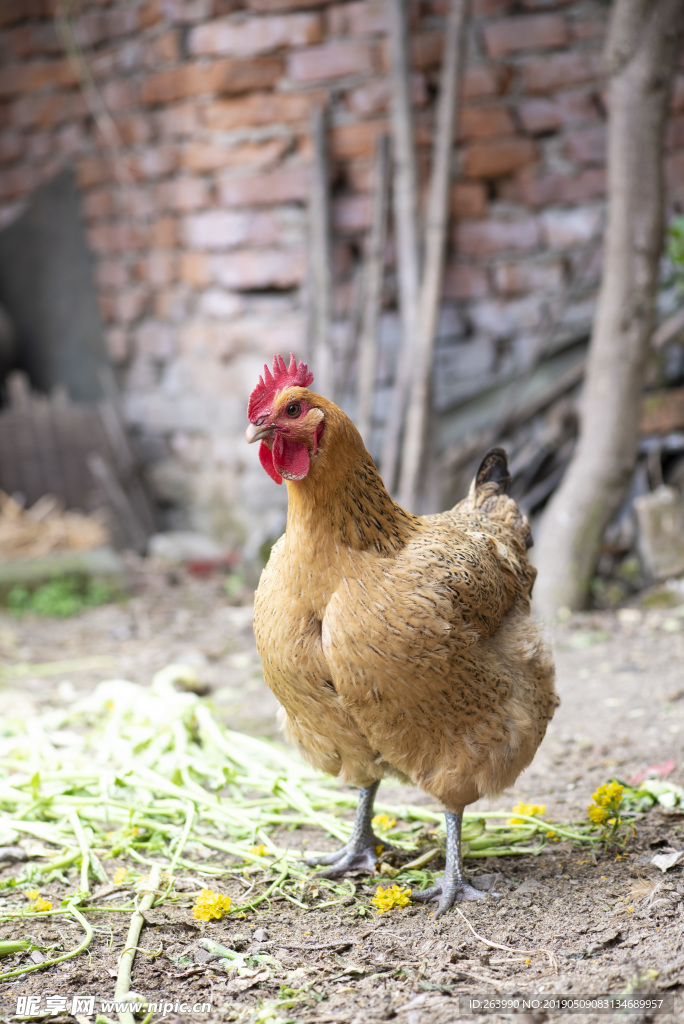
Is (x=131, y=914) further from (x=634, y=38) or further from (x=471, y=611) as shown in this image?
(x=634, y=38)

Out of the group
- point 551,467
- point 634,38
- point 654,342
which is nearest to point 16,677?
point 551,467

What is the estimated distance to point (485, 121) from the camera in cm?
530

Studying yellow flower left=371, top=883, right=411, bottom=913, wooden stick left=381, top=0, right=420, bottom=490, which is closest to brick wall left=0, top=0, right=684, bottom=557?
wooden stick left=381, top=0, right=420, bottom=490

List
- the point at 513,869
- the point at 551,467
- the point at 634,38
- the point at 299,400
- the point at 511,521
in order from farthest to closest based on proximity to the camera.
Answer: the point at 551,467 → the point at 634,38 → the point at 511,521 → the point at 513,869 → the point at 299,400

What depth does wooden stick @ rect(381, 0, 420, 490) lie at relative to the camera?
502cm

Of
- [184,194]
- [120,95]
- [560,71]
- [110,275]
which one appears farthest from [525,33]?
[110,275]

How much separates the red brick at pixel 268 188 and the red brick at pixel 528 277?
1300mm

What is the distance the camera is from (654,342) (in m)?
4.96

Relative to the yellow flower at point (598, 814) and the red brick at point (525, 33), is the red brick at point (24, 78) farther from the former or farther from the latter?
the yellow flower at point (598, 814)

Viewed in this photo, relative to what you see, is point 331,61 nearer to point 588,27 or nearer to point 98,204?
point 588,27

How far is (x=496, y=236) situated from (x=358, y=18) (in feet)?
4.91

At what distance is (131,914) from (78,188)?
18.3 feet

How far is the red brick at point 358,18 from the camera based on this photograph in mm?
5230

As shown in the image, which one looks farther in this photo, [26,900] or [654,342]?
[654,342]
